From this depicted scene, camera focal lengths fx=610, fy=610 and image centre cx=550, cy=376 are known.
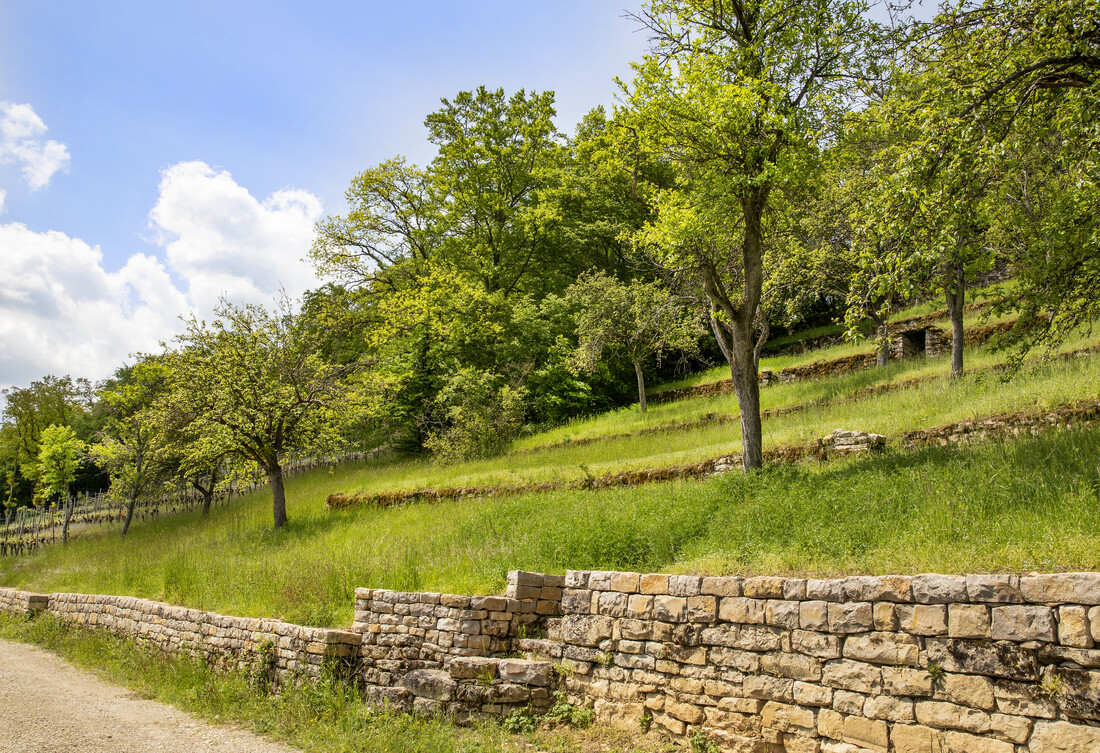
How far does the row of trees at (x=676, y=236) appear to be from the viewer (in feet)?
24.7

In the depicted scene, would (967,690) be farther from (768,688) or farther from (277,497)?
(277,497)

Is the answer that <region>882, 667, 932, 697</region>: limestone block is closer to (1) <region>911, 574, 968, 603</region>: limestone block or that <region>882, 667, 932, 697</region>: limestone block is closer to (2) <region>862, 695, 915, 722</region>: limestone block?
(2) <region>862, 695, 915, 722</region>: limestone block

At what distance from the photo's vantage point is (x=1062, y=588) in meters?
4.16

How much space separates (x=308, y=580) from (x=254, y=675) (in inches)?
72.2

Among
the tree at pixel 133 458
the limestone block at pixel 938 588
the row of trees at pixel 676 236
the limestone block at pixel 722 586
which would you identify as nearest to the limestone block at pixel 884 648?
the limestone block at pixel 938 588

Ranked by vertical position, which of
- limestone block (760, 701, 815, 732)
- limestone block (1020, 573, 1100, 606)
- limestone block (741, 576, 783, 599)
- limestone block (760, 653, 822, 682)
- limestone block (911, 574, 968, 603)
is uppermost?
limestone block (1020, 573, 1100, 606)

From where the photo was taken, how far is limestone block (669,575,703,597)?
605 centimetres

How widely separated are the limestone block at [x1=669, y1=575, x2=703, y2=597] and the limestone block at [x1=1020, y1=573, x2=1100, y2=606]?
8.58ft

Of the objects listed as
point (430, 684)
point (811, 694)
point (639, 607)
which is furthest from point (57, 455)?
point (811, 694)

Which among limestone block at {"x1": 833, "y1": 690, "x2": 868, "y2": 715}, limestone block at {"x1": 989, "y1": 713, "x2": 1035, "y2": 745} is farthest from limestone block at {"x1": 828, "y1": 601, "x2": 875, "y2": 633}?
limestone block at {"x1": 989, "y1": 713, "x2": 1035, "y2": 745}

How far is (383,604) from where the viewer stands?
8.66 m

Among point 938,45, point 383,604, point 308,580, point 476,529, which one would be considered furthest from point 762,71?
point 308,580

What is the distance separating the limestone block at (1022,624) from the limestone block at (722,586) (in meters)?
1.98

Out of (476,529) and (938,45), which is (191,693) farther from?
(938,45)
